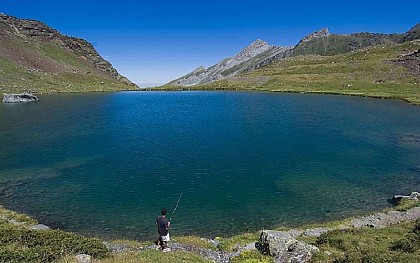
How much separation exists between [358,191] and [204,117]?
70.8m

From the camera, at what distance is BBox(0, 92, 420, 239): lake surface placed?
129ft

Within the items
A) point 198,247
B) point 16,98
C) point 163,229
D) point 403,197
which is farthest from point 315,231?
point 16,98

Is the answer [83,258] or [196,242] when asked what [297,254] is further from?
[83,258]

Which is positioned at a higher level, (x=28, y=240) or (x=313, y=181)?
(x=28, y=240)

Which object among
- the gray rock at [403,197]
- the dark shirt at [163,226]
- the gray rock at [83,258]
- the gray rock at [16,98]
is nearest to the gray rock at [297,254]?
the dark shirt at [163,226]

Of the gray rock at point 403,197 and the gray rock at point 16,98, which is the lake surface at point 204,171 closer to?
the gray rock at point 403,197

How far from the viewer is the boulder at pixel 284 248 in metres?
24.8

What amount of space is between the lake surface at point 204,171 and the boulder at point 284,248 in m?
8.21

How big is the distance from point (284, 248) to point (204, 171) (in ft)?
91.5

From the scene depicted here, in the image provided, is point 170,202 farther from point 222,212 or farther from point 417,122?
point 417,122

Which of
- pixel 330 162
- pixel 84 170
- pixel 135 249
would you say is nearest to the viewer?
pixel 135 249

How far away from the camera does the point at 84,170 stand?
5475 centimetres

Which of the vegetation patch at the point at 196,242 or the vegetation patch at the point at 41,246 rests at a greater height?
the vegetation patch at the point at 41,246

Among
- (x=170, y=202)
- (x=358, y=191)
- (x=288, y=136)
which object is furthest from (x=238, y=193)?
(x=288, y=136)
